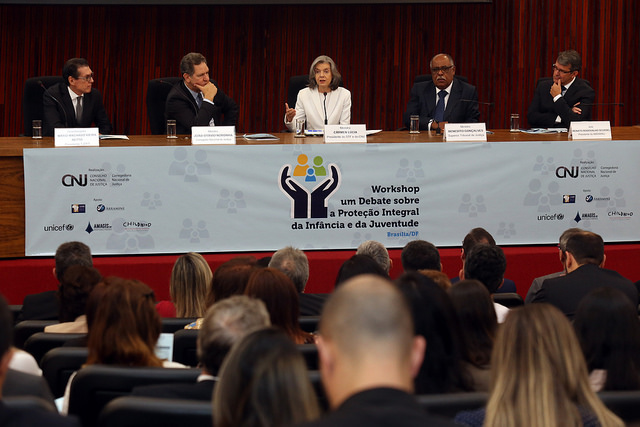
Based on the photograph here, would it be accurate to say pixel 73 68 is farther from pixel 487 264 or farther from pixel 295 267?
pixel 487 264

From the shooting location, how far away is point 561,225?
4.94 meters

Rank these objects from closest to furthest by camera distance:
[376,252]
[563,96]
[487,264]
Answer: [487,264]
[376,252]
[563,96]

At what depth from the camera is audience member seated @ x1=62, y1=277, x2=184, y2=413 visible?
2.12 metres

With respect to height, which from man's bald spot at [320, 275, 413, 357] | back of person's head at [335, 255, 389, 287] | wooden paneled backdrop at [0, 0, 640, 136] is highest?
wooden paneled backdrop at [0, 0, 640, 136]

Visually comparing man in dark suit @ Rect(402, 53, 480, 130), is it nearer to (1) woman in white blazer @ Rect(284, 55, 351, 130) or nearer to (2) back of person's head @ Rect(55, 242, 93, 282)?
(1) woman in white blazer @ Rect(284, 55, 351, 130)

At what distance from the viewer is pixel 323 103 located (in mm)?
5781

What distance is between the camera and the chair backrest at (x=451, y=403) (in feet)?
5.63

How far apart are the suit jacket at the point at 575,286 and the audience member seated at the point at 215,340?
151cm

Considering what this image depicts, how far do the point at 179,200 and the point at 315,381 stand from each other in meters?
2.93

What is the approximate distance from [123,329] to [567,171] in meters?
3.43

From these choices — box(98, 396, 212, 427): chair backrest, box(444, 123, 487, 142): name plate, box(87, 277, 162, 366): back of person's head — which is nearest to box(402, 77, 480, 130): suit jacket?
box(444, 123, 487, 142): name plate

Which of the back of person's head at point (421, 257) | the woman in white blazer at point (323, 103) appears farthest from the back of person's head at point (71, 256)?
the woman in white blazer at point (323, 103)

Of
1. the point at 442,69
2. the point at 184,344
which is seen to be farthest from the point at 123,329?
the point at 442,69

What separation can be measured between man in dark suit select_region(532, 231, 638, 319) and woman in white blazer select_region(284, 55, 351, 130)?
2703 mm
